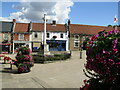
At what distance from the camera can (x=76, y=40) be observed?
130 ft

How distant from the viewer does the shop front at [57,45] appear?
38.2 meters

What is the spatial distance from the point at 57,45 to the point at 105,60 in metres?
35.8

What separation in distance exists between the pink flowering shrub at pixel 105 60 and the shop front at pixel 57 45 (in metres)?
34.6

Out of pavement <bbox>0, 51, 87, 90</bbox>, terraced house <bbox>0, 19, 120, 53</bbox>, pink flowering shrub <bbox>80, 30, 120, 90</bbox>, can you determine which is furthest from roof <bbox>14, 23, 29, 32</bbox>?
pink flowering shrub <bbox>80, 30, 120, 90</bbox>

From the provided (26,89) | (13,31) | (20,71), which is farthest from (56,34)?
(26,89)

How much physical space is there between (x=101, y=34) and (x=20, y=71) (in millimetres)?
7880

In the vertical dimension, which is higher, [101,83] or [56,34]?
[56,34]

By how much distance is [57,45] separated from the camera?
3878cm

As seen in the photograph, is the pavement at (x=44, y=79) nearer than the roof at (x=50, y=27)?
Yes

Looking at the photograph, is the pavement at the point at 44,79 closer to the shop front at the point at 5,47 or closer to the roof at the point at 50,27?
the shop front at the point at 5,47

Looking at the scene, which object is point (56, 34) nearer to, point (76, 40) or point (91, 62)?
point (76, 40)

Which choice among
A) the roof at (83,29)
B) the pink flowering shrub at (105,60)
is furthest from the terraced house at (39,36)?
the pink flowering shrub at (105,60)

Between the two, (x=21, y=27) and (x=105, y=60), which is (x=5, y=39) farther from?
(x=105, y=60)

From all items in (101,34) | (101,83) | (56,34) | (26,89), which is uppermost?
(56,34)
